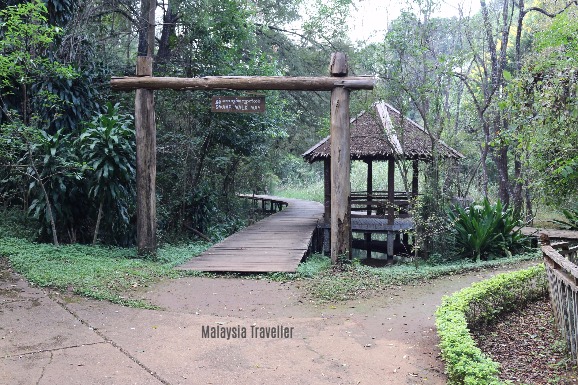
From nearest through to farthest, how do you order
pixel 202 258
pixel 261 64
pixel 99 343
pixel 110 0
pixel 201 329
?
1. pixel 99 343
2. pixel 201 329
3. pixel 202 258
4. pixel 261 64
5. pixel 110 0

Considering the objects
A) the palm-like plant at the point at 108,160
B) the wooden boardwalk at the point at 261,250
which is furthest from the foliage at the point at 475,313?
the palm-like plant at the point at 108,160

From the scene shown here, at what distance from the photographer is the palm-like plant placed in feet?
28.1

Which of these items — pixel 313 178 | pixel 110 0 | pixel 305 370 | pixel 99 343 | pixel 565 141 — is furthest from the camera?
pixel 313 178

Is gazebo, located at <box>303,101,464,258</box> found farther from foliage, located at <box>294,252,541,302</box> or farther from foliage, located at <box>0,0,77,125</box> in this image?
foliage, located at <box>0,0,77,125</box>

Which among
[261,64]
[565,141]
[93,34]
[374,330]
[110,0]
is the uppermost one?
[110,0]

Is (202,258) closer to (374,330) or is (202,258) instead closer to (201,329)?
(201,329)

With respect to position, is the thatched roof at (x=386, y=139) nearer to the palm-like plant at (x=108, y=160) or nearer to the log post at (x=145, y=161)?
the log post at (x=145, y=161)

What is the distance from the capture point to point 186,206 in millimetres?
12703

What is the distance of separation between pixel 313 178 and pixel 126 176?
2440cm

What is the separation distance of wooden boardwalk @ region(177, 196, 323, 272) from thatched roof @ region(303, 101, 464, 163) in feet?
7.10

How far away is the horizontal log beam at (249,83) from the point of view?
7922mm

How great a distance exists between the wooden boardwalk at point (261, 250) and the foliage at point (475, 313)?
9.68 ft

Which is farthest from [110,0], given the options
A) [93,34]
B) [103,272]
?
[103,272]

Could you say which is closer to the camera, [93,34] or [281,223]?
[93,34]
